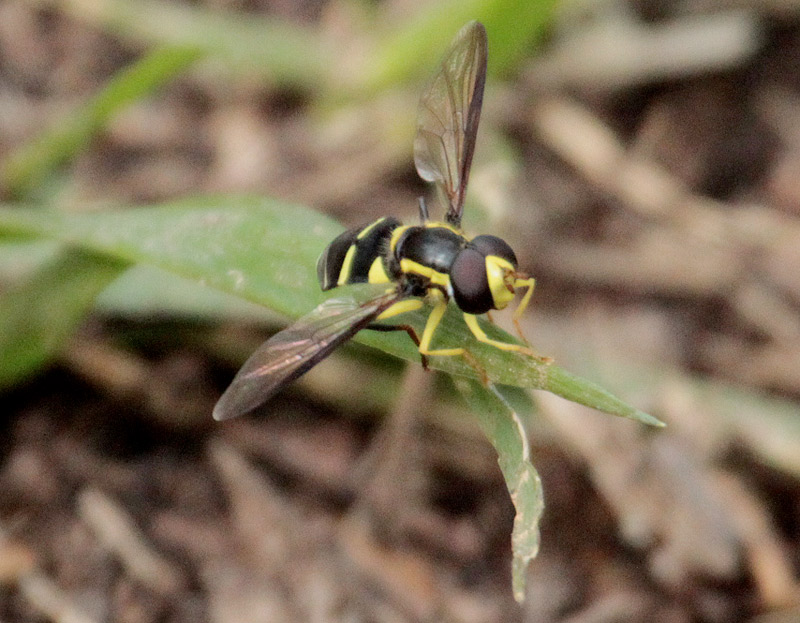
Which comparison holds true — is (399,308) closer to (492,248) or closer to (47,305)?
(492,248)

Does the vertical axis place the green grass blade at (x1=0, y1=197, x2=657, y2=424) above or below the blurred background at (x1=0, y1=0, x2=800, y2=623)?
above

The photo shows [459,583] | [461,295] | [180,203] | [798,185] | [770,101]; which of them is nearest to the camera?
[461,295]

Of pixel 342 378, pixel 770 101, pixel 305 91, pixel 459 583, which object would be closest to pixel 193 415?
pixel 342 378

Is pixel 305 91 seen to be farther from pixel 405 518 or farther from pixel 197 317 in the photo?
pixel 405 518

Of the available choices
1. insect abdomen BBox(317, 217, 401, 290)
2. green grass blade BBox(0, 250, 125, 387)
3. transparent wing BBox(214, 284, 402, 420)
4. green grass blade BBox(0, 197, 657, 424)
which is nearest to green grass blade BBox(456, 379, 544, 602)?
green grass blade BBox(0, 197, 657, 424)

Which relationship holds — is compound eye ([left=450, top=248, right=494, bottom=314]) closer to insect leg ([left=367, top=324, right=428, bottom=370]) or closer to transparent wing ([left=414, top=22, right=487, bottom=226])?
insect leg ([left=367, top=324, right=428, bottom=370])

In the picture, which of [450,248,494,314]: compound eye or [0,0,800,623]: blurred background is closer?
[450,248,494,314]: compound eye

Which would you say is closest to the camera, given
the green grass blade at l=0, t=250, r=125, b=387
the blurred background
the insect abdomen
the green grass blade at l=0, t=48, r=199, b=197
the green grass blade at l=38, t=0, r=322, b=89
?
the insect abdomen
